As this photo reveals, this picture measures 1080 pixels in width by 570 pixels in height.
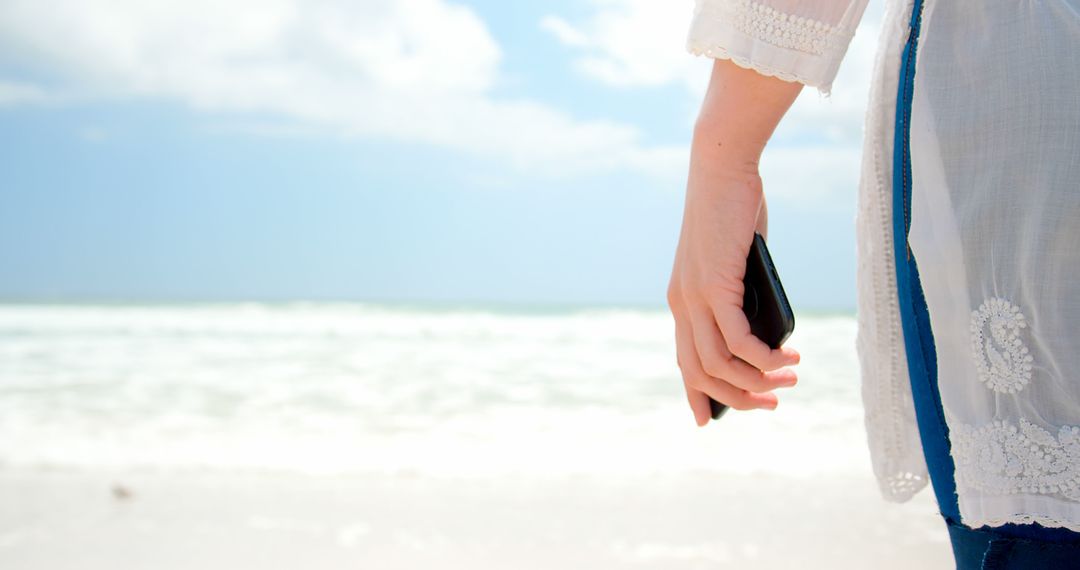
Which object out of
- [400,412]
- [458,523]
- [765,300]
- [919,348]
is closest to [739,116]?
[765,300]

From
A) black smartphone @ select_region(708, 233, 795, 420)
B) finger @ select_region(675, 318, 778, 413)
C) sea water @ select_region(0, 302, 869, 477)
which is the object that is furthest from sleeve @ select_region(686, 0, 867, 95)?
sea water @ select_region(0, 302, 869, 477)

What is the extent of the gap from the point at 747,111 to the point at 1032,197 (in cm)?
24

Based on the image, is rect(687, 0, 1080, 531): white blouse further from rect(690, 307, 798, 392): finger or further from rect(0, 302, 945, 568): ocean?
rect(0, 302, 945, 568): ocean

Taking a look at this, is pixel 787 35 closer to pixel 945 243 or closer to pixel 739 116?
pixel 739 116

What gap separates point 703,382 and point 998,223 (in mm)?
302

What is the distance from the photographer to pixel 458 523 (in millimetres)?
3205

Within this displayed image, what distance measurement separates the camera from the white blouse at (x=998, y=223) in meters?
0.63

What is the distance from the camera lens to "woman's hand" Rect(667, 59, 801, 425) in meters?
0.76

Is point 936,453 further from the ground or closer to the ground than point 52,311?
further from the ground

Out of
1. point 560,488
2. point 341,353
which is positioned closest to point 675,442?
point 560,488

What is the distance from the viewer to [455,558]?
287 centimetres

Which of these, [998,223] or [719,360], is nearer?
[998,223]

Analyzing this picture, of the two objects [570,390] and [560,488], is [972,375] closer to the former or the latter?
[560,488]

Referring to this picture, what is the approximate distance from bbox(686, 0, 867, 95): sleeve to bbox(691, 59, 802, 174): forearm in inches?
0.6
